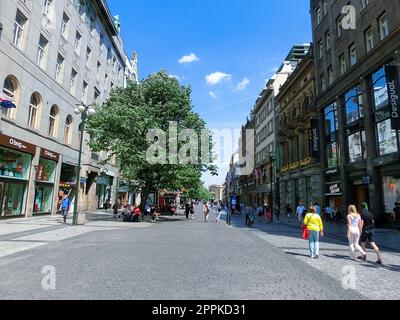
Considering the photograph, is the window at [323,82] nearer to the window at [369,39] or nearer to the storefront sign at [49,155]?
the window at [369,39]

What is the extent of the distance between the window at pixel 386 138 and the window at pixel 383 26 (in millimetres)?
6022

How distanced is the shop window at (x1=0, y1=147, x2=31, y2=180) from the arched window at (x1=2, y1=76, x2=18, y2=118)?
7.67 feet

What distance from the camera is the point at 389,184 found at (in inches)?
849

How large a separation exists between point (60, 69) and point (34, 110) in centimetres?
578

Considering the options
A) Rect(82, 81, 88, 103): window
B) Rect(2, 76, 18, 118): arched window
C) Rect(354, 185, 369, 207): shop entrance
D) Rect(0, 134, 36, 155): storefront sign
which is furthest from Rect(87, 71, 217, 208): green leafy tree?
Rect(354, 185, 369, 207): shop entrance

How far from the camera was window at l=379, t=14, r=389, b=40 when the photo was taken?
2204 cm

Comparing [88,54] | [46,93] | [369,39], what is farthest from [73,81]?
[369,39]

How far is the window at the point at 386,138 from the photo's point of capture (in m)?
20.9

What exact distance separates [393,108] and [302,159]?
58.6 feet

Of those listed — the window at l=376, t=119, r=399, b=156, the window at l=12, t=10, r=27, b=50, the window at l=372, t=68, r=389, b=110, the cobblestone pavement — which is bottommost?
the cobblestone pavement

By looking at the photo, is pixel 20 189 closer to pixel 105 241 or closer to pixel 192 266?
pixel 105 241

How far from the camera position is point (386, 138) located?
21812mm

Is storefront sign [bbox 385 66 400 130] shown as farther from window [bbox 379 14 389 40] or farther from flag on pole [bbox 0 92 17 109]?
flag on pole [bbox 0 92 17 109]

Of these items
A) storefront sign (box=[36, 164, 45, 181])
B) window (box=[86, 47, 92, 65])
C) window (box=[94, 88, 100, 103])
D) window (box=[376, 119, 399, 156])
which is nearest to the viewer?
window (box=[376, 119, 399, 156])
